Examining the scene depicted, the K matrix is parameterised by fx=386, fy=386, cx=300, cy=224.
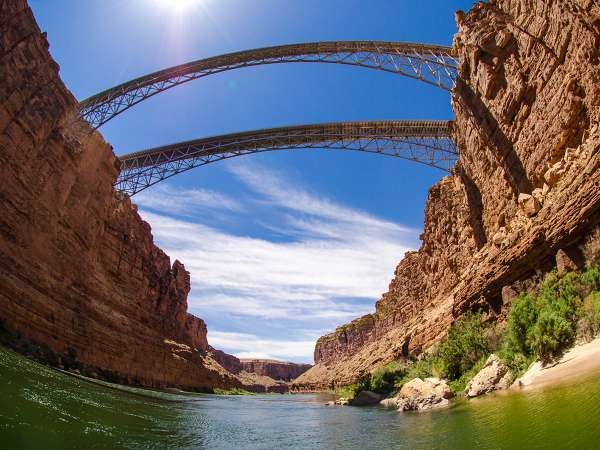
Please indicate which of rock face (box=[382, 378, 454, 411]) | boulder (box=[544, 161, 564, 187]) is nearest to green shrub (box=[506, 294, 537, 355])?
rock face (box=[382, 378, 454, 411])

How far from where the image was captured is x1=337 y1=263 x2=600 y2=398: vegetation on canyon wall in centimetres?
955

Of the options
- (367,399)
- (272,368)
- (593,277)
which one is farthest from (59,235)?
(272,368)

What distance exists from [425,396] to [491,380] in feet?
8.41

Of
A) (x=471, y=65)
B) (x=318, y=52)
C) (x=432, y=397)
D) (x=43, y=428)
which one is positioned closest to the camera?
(x=43, y=428)

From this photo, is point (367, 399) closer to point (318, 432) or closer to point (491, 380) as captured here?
point (491, 380)

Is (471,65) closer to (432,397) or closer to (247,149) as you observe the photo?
(432,397)

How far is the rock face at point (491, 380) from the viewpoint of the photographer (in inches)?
440

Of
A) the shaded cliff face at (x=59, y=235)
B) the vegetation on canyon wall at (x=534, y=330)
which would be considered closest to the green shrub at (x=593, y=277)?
the vegetation on canyon wall at (x=534, y=330)

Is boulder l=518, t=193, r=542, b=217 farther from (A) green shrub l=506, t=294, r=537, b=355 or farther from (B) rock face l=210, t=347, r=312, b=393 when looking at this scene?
(B) rock face l=210, t=347, r=312, b=393

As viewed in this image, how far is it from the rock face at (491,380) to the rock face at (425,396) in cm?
102

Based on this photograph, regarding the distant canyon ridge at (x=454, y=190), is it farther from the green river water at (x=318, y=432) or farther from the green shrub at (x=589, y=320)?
the green river water at (x=318, y=432)

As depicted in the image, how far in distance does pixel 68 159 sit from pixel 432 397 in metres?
23.3

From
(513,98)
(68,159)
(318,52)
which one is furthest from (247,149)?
(513,98)

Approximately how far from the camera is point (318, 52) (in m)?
29.1
